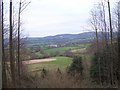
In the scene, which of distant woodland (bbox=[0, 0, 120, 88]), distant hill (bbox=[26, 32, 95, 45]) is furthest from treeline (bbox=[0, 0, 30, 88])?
distant hill (bbox=[26, 32, 95, 45])

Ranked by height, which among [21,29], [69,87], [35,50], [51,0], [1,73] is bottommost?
[69,87]

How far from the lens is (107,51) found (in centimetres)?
323

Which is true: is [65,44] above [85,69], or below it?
above

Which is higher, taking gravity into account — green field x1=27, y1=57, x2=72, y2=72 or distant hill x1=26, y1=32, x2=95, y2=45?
distant hill x1=26, y1=32, x2=95, y2=45

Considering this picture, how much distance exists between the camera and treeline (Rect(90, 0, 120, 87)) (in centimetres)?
320

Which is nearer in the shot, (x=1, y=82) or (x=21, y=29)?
(x=1, y=82)

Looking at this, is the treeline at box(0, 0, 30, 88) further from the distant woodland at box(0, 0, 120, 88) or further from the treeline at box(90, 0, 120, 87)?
the treeline at box(90, 0, 120, 87)

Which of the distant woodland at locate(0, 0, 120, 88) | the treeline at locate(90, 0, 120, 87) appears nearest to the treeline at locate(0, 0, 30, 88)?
the distant woodland at locate(0, 0, 120, 88)

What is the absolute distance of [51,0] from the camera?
313 cm

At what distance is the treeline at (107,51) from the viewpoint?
10.5 feet

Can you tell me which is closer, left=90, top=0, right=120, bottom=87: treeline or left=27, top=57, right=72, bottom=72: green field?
left=27, top=57, right=72, bottom=72: green field

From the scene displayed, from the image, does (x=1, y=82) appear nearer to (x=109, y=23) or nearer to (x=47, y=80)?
(x=47, y=80)

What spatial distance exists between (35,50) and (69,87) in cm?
76

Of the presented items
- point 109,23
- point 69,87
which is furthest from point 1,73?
point 109,23
